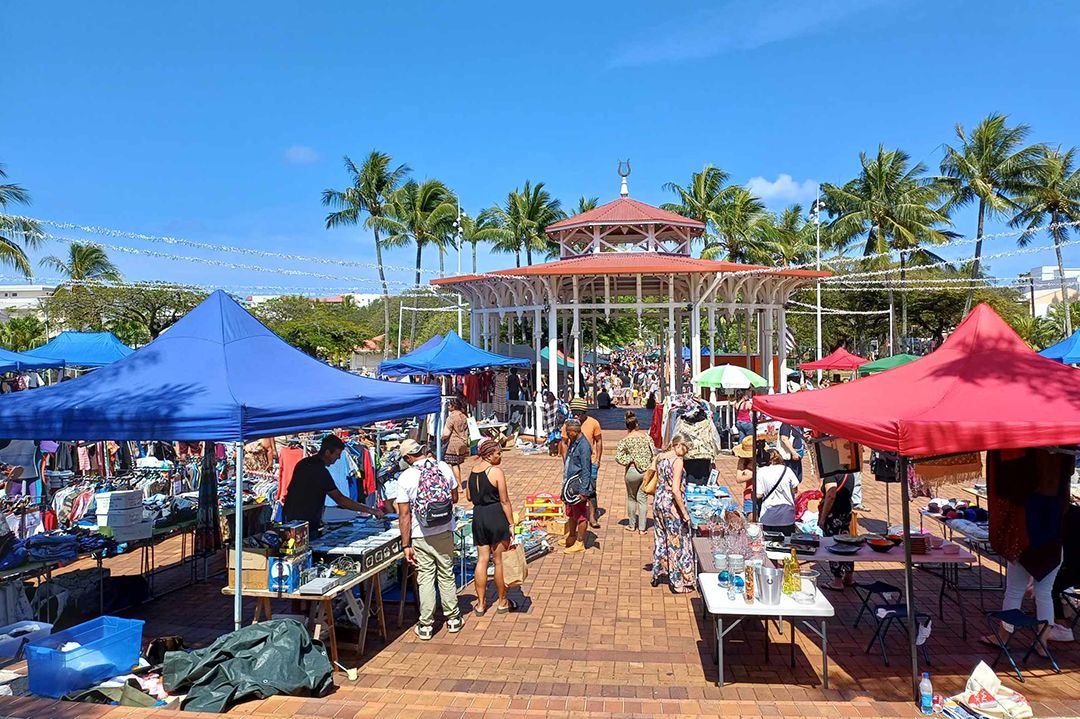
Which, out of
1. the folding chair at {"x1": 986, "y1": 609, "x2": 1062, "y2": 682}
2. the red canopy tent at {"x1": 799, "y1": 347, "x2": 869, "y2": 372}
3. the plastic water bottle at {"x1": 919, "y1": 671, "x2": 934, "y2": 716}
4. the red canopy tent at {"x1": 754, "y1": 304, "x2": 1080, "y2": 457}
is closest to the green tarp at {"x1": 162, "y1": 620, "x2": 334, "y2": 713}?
the plastic water bottle at {"x1": 919, "y1": 671, "x2": 934, "y2": 716}

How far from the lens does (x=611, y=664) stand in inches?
238

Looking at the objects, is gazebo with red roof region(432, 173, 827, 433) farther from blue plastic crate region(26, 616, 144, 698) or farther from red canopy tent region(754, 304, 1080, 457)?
blue plastic crate region(26, 616, 144, 698)

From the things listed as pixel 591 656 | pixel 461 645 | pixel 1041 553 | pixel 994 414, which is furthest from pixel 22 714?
pixel 1041 553

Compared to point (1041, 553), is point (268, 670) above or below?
below

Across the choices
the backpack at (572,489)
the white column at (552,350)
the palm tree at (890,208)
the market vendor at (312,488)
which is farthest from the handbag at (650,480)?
the palm tree at (890,208)

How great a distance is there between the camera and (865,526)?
35.2 ft

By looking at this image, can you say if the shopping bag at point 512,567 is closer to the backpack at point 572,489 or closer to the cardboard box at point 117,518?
the backpack at point 572,489

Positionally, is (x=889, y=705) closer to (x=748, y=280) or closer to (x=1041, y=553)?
(x=1041, y=553)

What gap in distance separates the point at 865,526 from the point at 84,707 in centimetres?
931

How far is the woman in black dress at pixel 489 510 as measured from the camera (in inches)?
273

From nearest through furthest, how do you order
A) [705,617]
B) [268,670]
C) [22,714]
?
[22,714] → [268,670] → [705,617]

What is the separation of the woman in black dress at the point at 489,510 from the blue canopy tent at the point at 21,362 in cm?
1363

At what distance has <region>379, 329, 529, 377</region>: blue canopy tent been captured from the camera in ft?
61.1

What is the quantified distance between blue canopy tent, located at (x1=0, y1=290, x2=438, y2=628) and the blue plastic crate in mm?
731
